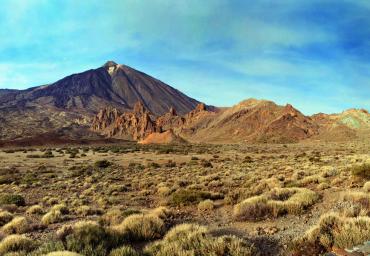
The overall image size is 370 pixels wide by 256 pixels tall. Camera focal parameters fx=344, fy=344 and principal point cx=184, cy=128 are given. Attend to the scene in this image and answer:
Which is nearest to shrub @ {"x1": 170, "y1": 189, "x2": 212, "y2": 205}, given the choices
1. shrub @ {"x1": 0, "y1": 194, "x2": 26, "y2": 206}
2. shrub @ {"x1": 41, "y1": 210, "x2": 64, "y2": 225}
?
shrub @ {"x1": 41, "y1": 210, "x2": 64, "y2": 225}

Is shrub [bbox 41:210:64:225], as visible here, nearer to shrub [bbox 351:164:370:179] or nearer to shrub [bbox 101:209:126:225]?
shrub [bbox 101:209:126:225]

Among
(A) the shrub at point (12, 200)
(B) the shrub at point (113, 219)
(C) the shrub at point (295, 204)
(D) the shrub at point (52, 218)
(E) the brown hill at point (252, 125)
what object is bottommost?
(A) the shrub at point (12, 200)

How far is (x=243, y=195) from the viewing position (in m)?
15.1

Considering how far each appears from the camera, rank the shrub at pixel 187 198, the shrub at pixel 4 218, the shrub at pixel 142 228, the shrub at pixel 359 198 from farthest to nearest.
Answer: the shrub at pixel 187 198
the shrub at pixel 4 218
the shrub at pixel 359 198
the shrub at pixel 142 228

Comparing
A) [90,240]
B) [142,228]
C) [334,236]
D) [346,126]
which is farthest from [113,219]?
[346,126]

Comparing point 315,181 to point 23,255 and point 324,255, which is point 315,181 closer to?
point 324,255

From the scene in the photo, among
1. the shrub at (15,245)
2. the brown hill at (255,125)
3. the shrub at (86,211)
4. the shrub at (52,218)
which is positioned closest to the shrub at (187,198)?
the shrub at (86,211)

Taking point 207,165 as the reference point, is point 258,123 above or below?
above

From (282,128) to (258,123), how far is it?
15249 millimetres

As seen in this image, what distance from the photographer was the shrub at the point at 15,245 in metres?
8.00

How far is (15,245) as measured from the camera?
820cm

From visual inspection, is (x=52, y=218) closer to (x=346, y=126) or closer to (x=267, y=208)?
(x=267, y=208)

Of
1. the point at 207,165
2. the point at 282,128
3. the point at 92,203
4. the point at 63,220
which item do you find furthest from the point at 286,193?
the point at 282,128

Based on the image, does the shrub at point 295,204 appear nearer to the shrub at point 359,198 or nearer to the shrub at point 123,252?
the shrub at point 359,198
